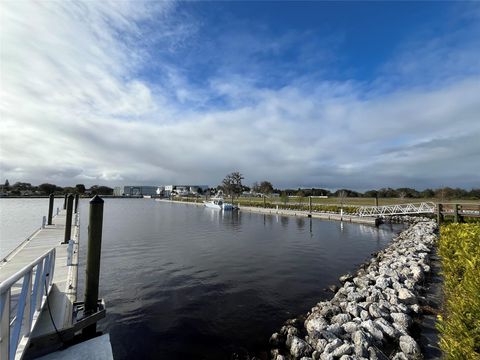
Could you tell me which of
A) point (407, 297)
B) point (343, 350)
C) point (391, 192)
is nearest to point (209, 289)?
point (343, 350)

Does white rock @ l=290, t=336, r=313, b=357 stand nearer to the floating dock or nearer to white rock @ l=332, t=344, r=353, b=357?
white rock @ l=332, t=344, r=353, b=357

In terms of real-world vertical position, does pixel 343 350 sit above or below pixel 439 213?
below

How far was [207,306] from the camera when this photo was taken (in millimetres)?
9539

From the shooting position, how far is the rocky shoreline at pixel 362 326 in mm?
5880

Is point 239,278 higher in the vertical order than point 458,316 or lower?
lower

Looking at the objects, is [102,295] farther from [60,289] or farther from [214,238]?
[214,238]

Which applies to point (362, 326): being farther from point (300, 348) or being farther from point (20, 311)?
point (20, 311)

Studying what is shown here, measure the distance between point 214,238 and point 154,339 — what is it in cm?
1664

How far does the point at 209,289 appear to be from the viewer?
11203mm

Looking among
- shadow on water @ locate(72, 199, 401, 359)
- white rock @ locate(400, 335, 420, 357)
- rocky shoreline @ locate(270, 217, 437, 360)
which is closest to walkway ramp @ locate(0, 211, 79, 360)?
shadow on water @ locate(72, 199, 401, 359)

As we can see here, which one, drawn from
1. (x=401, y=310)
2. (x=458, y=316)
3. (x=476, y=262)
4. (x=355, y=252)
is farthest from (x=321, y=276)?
(x=458, y=316)

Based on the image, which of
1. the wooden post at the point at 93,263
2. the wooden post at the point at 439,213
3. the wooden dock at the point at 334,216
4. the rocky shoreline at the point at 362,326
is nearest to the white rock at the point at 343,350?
the rocky shoreline at the point at 362,326

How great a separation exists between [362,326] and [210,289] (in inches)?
247

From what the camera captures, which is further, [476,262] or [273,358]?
[273,358]
